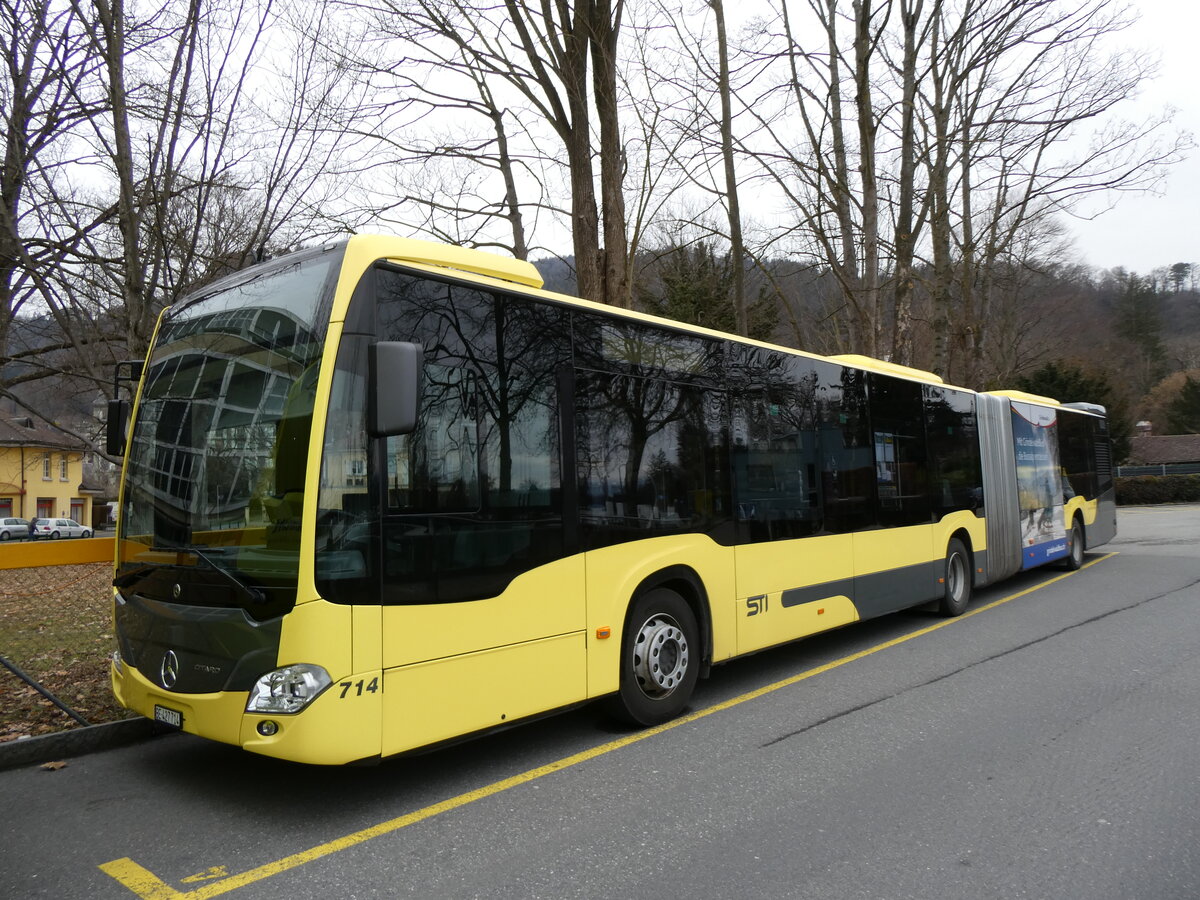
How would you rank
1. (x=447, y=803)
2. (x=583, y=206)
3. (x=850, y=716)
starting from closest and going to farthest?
(x=447, y=803) → (x=850, y=716) → (x=583, y=206)

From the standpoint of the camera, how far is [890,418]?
9508 mm

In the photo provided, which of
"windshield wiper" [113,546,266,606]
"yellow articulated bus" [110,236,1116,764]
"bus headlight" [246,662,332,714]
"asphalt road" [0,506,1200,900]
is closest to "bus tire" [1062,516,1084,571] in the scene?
"asphalt road" [0,506,1200,900]

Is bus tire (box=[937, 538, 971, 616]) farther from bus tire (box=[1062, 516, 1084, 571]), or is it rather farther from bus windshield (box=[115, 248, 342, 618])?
bus windshield (box=[115, 248, 342, 618])

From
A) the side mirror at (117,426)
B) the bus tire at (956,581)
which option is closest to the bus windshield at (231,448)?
the side mirror at (117,426)

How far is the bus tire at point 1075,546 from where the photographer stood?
48.3ft

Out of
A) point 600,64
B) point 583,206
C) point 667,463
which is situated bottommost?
point 667,463

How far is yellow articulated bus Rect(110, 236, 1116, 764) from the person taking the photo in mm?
4082

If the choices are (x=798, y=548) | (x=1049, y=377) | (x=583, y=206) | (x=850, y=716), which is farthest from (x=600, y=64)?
(x=1049, y=377)

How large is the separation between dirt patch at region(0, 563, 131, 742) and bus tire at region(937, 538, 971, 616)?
29.2 ft

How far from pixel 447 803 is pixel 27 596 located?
9.41 m

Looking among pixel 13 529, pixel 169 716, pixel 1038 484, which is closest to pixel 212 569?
pixel 169 716

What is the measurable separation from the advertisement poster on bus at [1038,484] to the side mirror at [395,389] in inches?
441

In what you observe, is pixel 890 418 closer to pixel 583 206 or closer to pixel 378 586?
pixel 583 206

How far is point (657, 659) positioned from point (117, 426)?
13.3 feet
